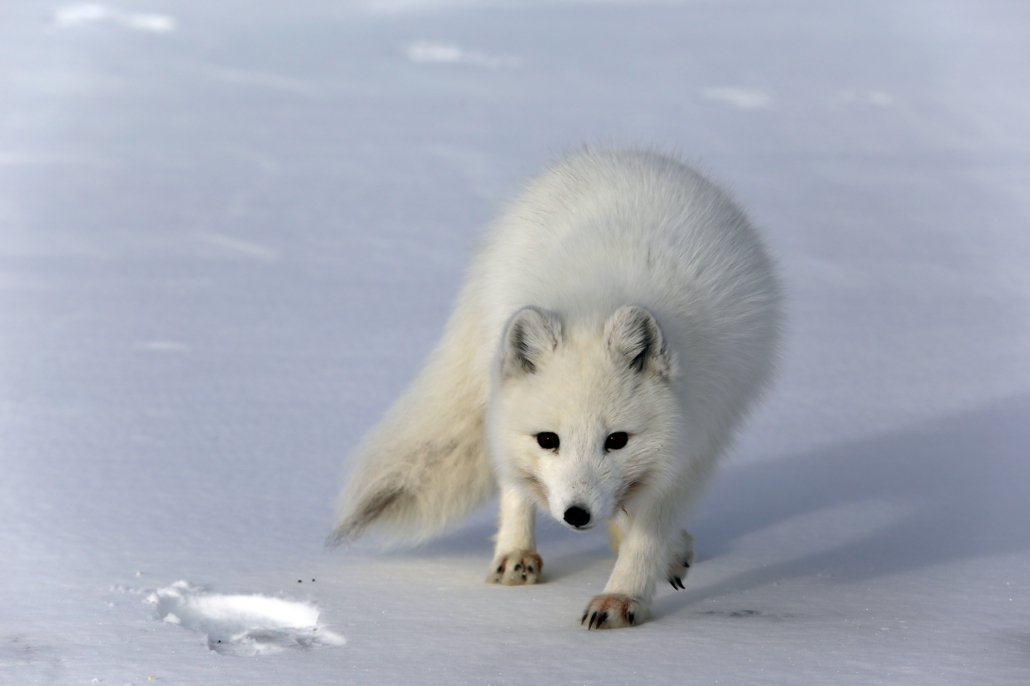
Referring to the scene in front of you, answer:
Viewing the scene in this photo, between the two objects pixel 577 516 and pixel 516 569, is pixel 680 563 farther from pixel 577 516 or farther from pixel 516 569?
pixel 577 516

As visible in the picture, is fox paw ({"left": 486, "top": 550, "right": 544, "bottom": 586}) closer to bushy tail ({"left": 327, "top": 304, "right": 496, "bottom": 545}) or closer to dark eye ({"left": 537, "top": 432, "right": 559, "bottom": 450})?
bushy tail ({"left": 327, "top": 304, "right": 496, "bottom": 545})

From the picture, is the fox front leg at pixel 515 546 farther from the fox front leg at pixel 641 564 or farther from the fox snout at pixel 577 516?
the fox snout at pixel 577 516

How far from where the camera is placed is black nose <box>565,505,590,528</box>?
2477mm

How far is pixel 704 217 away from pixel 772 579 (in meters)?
1.08

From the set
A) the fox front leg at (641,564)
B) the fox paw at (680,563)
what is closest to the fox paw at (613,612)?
the fox front leg at (641,564)

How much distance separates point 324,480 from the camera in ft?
12.5

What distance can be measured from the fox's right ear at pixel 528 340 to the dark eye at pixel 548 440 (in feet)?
0.56

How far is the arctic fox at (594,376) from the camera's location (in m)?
2.55

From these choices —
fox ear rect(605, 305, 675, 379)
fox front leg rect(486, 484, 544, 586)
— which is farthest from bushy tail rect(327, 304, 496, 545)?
fox ear rect(605, 305, 675, 379)

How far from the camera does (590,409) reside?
8.23 feet

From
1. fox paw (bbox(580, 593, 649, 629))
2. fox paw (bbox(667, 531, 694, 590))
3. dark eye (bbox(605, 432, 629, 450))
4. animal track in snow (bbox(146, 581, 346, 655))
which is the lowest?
animal track in snow (bbox(146, 581, 346, 655))

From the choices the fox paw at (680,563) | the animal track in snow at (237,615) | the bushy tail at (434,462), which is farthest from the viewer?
the bushy tail at (434,462)

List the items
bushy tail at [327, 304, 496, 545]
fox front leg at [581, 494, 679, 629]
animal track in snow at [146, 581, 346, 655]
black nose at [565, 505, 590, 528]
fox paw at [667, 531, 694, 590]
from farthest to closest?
bushy tail at [327, 304, 496, 545]
fox paw at [667, 531, 694, 590]
fox front leg at [581, 494, 679, 629]
animal track in snow at [146, 581, 346, 655]
black nose at [565, 505, 590, 528]

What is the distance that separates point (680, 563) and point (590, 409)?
832mm
